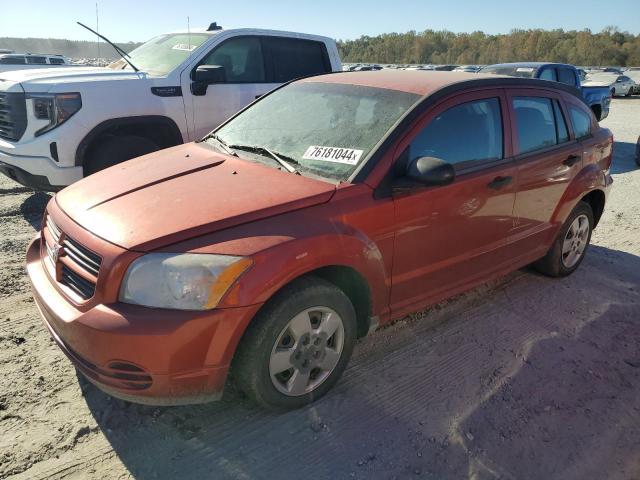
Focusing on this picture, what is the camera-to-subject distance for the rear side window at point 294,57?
6.43 m

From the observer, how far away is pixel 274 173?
2.89 meters

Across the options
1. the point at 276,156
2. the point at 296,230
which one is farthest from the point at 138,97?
the point at 296,230

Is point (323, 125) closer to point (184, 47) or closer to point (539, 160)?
point (539, 160)

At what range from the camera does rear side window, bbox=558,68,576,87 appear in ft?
40.5

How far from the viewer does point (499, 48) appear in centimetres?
8719

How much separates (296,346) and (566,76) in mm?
12573

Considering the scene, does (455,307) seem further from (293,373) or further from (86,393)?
(86,393)

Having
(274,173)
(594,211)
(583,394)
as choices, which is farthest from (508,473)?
(594,211)

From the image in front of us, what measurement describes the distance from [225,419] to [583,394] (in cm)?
206

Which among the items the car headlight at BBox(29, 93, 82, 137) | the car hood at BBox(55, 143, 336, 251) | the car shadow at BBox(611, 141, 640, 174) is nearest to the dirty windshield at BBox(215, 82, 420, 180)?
the car hood at BBox(55, 143, 336, 251)

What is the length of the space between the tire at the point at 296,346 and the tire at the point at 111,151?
356cm

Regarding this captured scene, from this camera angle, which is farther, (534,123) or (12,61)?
(12,61)

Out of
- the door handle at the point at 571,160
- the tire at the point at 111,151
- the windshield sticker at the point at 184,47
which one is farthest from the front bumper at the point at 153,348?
the windshield sticker at the point at 184,47

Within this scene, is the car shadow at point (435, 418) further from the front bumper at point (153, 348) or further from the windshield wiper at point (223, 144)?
the windshield wiper at point (223, 144)
